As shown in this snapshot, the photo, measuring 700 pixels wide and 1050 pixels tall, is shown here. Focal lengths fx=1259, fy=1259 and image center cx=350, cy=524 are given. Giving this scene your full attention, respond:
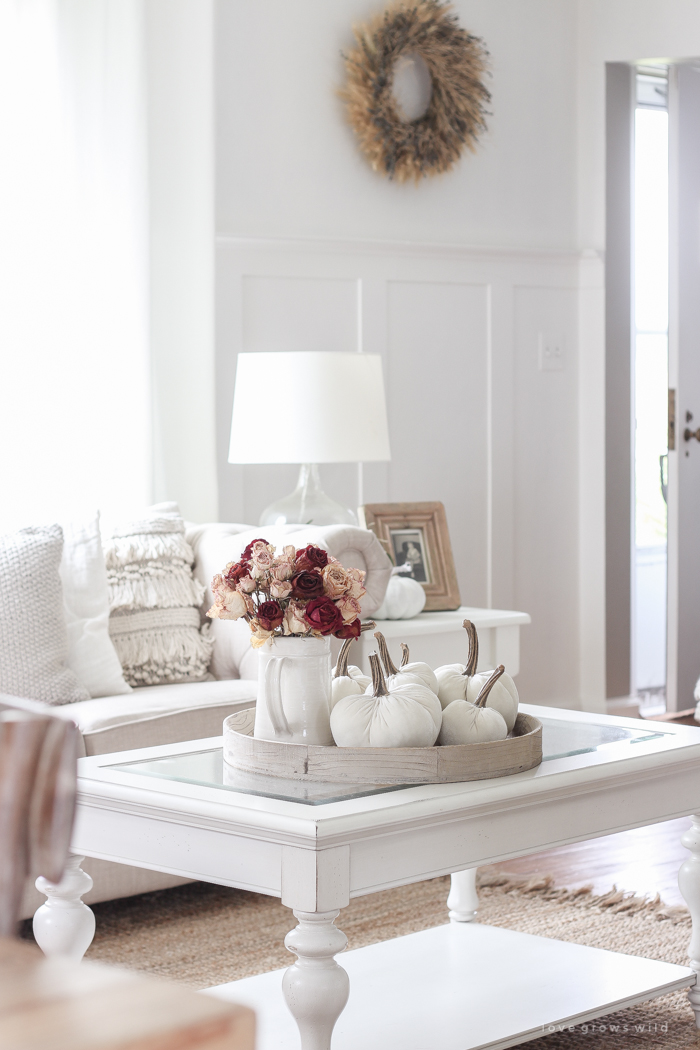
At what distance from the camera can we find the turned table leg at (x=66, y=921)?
1.76 meters

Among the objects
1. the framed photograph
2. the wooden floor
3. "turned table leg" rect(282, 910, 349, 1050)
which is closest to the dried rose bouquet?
"turned table leg" rect(282, 910, 349, 1050)

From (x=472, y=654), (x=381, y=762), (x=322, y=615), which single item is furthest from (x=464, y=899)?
(x=322, y=615)

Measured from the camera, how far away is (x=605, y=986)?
195 cm

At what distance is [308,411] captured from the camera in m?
3.13

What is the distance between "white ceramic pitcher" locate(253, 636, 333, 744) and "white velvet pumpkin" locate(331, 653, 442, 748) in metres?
0.04

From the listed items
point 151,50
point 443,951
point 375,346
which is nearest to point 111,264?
point 151,50

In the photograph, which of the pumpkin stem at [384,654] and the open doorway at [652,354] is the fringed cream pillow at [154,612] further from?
the open doorway at [652,354]

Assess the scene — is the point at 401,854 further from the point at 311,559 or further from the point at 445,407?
the point at 445,407

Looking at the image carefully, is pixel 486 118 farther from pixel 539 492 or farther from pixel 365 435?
pixel 365 435

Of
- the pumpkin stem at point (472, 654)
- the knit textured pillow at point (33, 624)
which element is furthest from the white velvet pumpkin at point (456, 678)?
the knit textured pillow at point (33, 624)

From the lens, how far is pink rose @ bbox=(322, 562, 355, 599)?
1.64 metres

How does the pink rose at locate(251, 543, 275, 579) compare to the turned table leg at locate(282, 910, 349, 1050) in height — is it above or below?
above

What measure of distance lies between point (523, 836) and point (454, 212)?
2942mm

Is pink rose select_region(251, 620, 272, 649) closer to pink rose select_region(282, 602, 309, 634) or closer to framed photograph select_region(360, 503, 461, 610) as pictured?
pink rose select_region(282, 602, 309, 634)
